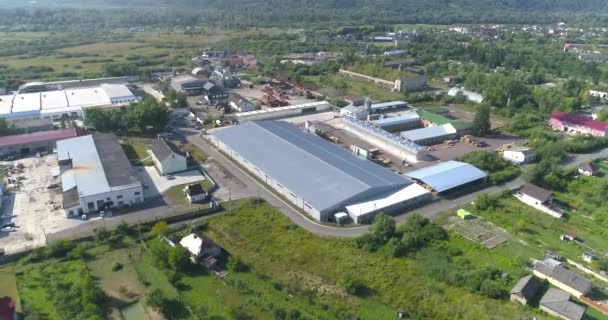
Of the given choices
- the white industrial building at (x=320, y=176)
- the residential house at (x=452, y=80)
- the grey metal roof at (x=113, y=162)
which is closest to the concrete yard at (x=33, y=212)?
the grey metal roof at (x=113, y=162)

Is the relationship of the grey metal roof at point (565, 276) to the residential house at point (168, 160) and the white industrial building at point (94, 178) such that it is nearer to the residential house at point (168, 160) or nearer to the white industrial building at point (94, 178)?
the white industrial building at point (94, 178)

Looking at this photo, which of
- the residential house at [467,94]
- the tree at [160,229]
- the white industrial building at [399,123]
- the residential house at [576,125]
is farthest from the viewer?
the residential house at [467,94]

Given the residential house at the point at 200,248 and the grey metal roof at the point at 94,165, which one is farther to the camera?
the grey metal roof at the point at 94,165

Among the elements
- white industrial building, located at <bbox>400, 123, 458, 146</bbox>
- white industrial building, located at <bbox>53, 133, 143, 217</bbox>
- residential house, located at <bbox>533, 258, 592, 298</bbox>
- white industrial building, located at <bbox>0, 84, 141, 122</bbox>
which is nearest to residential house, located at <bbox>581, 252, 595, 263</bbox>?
residential house, located at <bbox>533, 258, 592, 298</bbox>

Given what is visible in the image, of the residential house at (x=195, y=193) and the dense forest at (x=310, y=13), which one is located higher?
the dense forest at (x=310, y=13)

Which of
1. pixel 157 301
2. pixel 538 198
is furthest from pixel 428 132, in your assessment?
pixel 157 301

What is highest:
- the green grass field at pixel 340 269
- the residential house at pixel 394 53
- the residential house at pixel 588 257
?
the residential house at pixel 394 53
